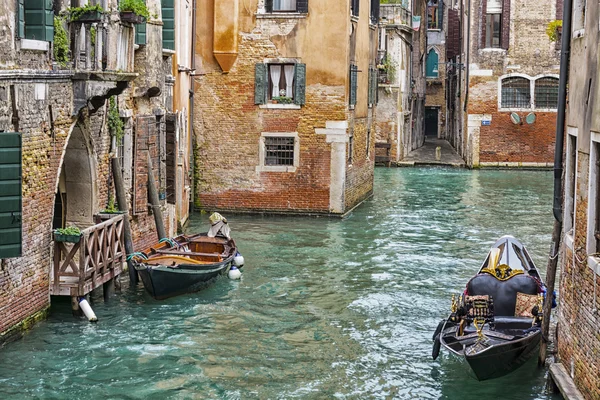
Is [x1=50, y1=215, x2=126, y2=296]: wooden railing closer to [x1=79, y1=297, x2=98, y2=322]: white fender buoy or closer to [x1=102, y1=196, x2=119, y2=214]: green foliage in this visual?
[x1=79, y1=297, x2=98, y2=322]: white fender buoy

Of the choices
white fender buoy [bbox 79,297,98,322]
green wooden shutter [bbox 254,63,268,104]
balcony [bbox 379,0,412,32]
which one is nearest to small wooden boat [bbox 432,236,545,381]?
white fender buoy [bbox 79,297,98,322]

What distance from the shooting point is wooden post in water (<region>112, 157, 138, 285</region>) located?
14.8 meters

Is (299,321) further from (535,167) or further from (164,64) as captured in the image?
(535,167)

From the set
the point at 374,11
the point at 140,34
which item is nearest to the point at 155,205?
the point at 140,34

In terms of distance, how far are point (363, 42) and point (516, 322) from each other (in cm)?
1586

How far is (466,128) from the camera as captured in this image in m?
38.6

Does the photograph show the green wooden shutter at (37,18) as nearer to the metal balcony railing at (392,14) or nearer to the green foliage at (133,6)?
the green foliage at (133,6)

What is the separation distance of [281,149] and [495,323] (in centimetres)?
1289

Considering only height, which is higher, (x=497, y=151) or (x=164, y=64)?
(x=164, y=64)

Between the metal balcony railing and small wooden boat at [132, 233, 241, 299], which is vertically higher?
the metal balcony railing

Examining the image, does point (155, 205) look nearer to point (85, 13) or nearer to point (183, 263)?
point (183, 263)

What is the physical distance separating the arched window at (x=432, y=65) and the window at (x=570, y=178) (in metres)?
Answer: 47.3

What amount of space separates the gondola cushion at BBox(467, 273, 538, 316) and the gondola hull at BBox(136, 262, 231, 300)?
14.0 feet

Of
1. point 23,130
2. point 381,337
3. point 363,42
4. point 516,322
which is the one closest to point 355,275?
point 381,337
